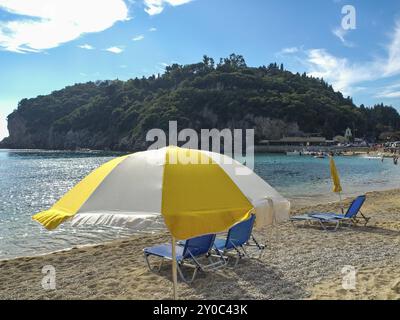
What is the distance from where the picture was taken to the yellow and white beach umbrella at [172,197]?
3.54 m

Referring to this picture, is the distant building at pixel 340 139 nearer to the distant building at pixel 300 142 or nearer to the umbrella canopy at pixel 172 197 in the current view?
the distant building at pixel 300 142

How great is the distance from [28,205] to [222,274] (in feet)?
72.4

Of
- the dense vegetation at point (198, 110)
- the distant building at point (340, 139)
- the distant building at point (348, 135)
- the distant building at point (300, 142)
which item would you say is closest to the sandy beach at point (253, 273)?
the dense vegetation at point (198, 110)

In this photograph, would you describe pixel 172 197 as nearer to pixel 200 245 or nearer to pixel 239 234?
pixel 200 245

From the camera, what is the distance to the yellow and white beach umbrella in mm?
3539

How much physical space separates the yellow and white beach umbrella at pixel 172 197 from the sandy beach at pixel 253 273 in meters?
1.96

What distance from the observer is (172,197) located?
3.65 meters

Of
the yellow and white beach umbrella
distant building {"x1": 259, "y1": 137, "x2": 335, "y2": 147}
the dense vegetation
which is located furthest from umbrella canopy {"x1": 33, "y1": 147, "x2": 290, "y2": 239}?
distant building {"x1": 259, "y1": 137, "x2": 335, "y2": 147}

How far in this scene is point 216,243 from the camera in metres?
7.45

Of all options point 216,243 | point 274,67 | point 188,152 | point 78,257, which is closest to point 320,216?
point 216,243

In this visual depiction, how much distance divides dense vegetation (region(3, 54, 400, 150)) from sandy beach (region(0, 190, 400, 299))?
113246 millimetres
